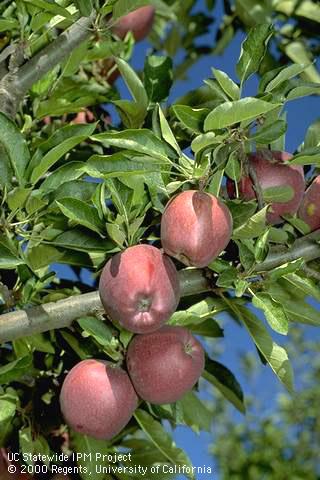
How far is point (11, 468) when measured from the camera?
1.21 meters

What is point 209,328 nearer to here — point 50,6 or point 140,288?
point 140,288

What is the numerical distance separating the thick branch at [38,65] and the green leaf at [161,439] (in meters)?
0.57

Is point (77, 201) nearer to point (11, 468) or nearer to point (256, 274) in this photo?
point (256, 274)

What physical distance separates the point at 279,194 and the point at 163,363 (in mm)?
289

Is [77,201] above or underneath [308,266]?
above

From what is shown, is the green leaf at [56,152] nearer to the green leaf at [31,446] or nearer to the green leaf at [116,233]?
the green leaf at [116,233]

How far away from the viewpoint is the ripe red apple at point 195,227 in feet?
3.10

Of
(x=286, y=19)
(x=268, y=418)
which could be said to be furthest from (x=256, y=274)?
(x=268, y=418)

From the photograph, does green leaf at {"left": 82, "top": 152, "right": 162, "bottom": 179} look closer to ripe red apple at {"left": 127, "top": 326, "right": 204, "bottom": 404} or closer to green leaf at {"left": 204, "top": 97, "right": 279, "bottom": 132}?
green leaf at {"left": 204, "top": 97, "right": 279, "bottom": 132}

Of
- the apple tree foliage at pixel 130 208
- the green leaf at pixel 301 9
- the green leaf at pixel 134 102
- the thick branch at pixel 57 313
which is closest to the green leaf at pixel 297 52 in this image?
the green leaf at pixel 301 9

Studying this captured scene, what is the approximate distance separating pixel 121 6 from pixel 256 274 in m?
0.47

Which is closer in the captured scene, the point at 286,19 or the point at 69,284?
the point at 69,284

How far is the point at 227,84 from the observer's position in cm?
96

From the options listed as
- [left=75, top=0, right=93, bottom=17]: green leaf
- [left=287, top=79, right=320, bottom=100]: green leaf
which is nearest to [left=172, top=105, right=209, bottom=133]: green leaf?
[left=287, top=79, right=320, bottom=100]: green leaf
